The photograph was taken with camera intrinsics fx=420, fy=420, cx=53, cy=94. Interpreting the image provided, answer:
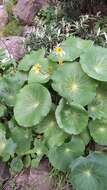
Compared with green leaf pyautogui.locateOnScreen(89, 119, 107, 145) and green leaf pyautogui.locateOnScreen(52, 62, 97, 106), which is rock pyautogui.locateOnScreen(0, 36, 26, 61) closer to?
green leaf pyautogui.locateOnScreen(52, 62, 97, 106)

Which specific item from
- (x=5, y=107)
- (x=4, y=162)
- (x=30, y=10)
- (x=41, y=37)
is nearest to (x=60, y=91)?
(x=5, y=107)

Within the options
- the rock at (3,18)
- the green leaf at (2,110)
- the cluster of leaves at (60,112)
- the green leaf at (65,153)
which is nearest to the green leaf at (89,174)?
the cluster of leaves at (60,112)

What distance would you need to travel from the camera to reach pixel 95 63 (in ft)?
12.2

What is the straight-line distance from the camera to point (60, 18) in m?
5.45

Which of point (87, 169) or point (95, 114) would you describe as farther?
point (95, 114)

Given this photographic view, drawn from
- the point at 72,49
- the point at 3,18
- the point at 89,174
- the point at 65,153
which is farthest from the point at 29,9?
the point at 89,174

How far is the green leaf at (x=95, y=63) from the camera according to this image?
140 inches

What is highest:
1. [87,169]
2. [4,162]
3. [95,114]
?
[95,114]

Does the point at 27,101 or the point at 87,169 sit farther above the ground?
the point at 27,101

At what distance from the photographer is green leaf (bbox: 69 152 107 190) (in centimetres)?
332

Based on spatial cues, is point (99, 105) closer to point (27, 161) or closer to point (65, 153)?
point (65, 153)

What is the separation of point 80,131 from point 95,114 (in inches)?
7.6

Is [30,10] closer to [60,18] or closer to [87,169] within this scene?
[60,18]

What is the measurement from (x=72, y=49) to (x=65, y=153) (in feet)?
3.18
